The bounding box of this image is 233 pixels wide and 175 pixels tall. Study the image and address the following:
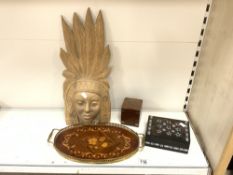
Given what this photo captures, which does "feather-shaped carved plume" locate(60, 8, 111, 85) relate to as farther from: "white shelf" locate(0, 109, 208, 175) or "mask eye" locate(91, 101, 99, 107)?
"white shelf" locate(0, 109, 208, 175)

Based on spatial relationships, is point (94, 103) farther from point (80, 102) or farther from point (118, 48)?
point (118, 48)

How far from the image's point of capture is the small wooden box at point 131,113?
79 cm

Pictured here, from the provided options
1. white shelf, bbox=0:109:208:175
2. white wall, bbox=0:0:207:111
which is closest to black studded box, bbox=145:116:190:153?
white shelf, bbox=0:109:208:175

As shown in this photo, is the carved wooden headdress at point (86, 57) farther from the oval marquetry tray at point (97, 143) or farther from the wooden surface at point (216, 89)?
the wooden surface at point (216, 89)

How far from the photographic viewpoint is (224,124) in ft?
1.97

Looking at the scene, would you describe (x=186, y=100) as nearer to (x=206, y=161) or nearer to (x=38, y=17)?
(x=206, y=161)

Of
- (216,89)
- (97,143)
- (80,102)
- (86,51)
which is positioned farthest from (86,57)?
(216,89)

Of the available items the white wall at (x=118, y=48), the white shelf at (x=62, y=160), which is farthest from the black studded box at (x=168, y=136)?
the white wall at (x=118, y=48)

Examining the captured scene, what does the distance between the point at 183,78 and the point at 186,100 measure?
0.09m

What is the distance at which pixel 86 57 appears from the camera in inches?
29.1

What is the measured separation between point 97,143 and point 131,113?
0.15 meters

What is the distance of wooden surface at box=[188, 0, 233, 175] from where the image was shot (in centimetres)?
60

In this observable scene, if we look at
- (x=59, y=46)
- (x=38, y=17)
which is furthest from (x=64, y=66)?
(x=38, y=17)

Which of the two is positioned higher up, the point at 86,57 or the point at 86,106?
the point at 86,57
